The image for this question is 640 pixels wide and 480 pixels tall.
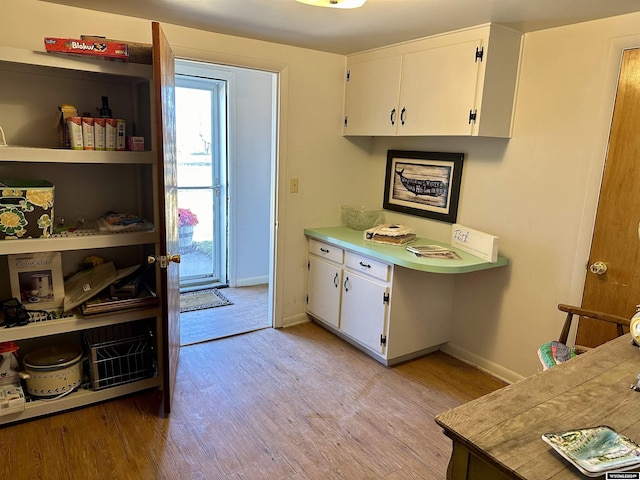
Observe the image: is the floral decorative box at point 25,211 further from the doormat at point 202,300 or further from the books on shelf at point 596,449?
the books on shelf at point 596,449

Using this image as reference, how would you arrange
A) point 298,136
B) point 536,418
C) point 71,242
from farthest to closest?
point 298,136
point 71,242
point 536,418

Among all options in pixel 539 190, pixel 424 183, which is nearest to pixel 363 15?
pixel 424 183

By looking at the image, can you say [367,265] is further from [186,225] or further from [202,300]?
[186,225]

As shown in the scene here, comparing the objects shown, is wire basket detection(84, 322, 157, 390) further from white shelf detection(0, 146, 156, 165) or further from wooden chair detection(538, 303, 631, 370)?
wooden chair detection(538, 303, 631, 370)

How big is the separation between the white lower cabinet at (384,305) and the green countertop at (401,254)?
0.07 m

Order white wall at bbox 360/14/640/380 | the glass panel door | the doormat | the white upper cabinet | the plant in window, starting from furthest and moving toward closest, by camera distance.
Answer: the plant in window < the glass panel door < the doormat < the white upper cabinet < white wall at bbox 360/14/640/380

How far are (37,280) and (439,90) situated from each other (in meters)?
2.55

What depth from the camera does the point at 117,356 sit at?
8.18 ft

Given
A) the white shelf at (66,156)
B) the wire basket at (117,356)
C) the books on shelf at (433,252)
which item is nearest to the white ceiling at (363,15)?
the white shelf at (66,156)

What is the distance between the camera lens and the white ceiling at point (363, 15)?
7.04ft

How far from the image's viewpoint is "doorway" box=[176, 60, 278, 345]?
165 inches

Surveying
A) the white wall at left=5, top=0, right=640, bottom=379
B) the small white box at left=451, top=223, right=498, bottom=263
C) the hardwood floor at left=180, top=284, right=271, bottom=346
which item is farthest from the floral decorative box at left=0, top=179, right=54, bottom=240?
the small white box at left=451, top=223, right=498, bottom=263

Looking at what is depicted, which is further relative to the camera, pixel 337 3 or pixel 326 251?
pixel 326 251

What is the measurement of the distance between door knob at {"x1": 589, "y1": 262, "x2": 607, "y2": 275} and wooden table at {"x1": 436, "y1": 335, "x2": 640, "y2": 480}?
0.95 m
